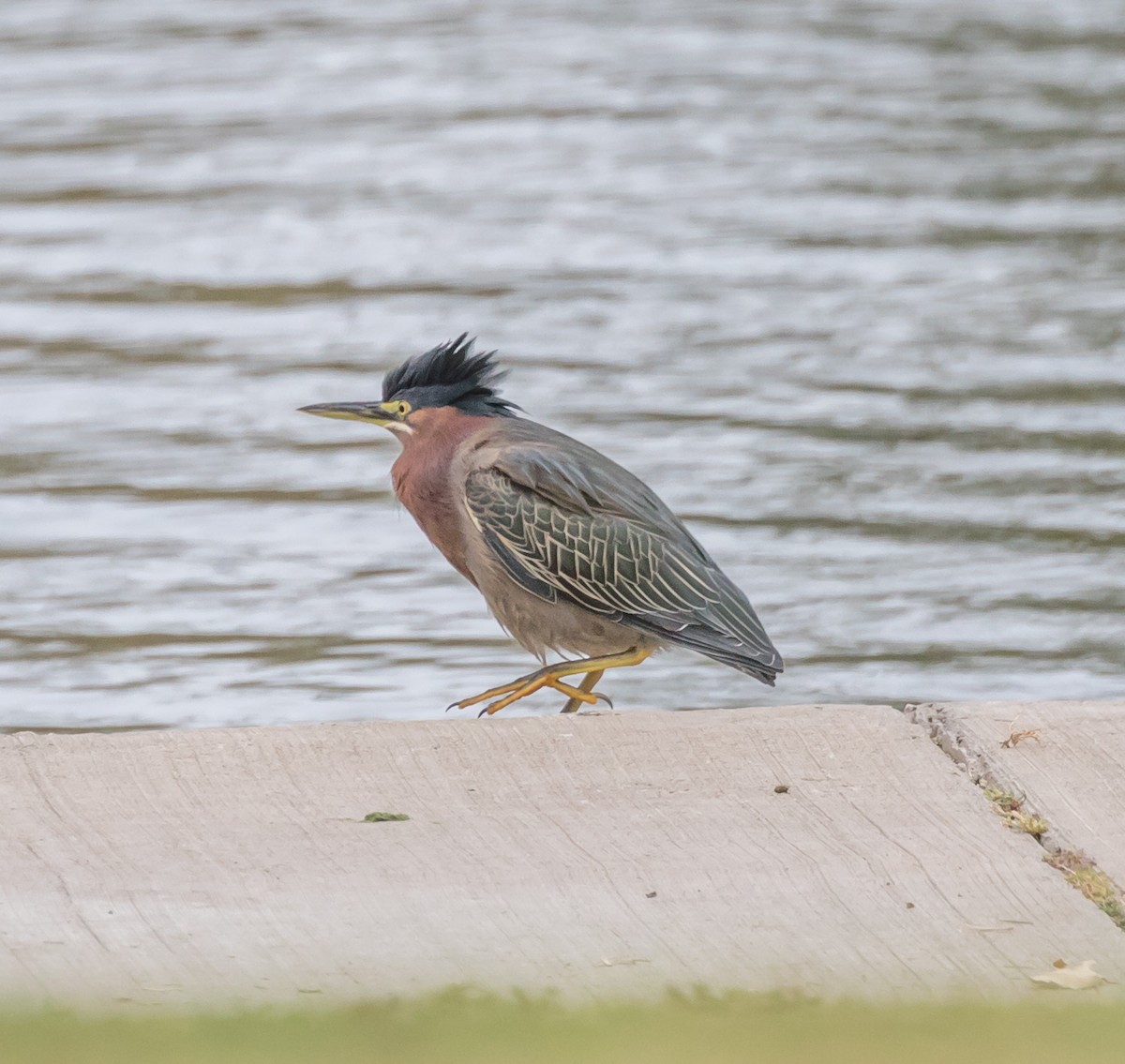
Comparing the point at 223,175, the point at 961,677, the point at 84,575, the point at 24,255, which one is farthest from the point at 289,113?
the point at 961,677

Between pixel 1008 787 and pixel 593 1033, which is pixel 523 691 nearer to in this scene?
pixel 1008 787

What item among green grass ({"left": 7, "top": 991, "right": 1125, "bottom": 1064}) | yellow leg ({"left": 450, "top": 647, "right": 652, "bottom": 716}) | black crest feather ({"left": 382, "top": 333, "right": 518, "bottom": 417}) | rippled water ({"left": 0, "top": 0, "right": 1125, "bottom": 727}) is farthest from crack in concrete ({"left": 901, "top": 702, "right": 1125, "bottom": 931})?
rippled water ({"left": 0, "top": 0, "right": 1125, "bottom": 727})

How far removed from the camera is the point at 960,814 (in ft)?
14.0

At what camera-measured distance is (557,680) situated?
572 cm

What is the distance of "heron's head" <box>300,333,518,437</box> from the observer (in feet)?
19.1

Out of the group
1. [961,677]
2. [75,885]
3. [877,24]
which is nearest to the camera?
[75,885]

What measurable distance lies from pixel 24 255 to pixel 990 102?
748 cm

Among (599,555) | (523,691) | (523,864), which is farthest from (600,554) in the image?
(523,864)

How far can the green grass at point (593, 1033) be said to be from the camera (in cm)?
315

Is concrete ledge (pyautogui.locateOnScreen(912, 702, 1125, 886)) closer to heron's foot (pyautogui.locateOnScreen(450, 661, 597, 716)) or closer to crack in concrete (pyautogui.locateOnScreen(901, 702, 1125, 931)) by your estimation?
crack in concrete (pyautogui.locateOnScreen(901, 702, 1125, 931))

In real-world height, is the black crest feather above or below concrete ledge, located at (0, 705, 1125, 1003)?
above

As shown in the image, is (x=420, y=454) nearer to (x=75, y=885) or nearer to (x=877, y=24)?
(x=75, y=885)

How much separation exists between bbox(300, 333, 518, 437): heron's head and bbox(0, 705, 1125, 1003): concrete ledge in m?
1.32

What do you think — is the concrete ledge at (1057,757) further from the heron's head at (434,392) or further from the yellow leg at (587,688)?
the heron's head at (434,392)
